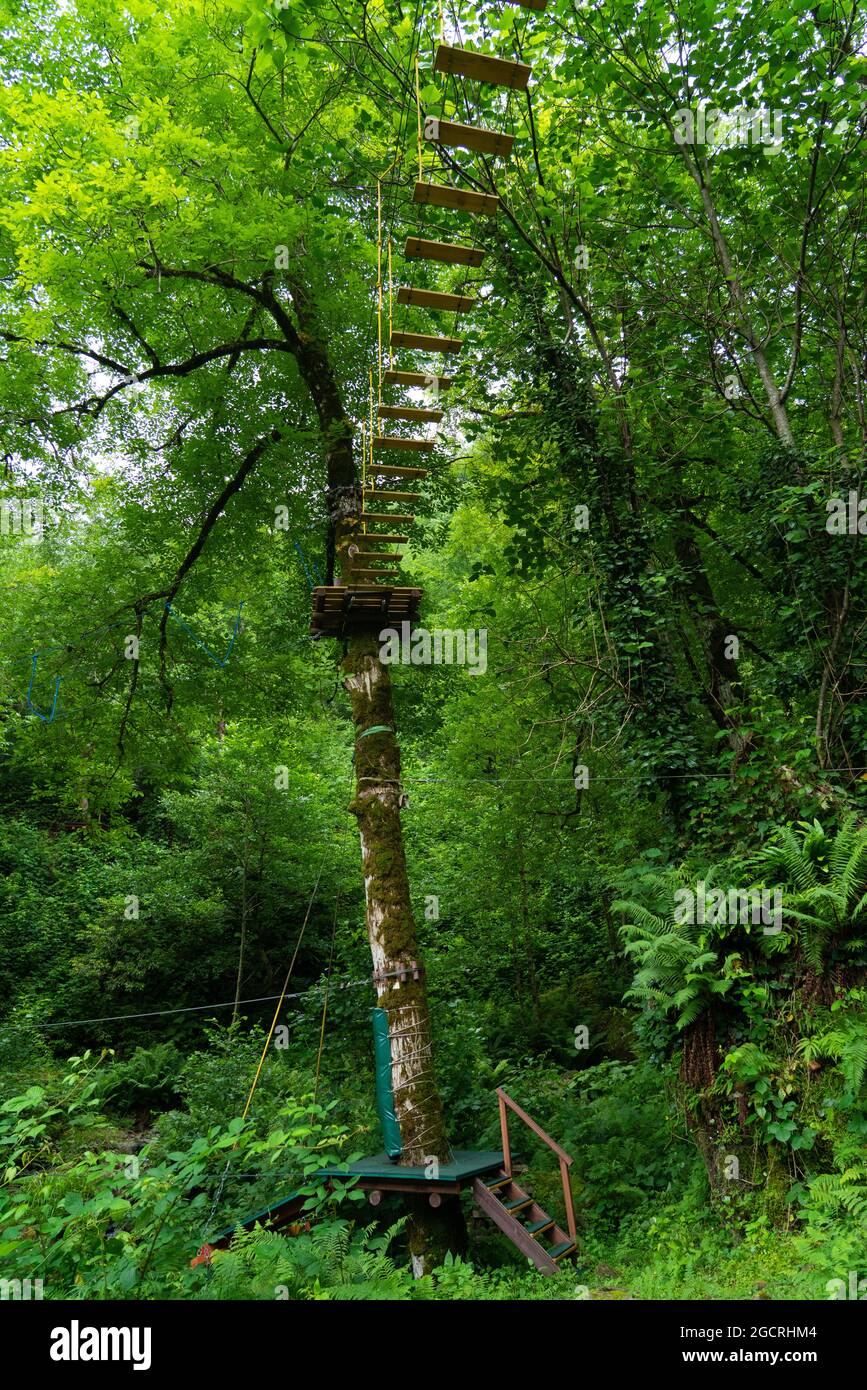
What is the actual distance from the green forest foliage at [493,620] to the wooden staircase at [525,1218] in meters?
0.28

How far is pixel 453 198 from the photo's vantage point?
18.4ft

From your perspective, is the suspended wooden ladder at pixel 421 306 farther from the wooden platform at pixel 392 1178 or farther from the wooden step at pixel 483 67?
the wooden platform at pixel 392 1178

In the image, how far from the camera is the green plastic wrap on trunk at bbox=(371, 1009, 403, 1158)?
24.5 feet

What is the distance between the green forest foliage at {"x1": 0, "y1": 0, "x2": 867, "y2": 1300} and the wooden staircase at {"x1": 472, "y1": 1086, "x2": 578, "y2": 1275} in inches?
10.8

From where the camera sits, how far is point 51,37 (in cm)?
952

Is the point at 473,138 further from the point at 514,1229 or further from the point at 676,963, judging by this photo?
the point at 514,1229

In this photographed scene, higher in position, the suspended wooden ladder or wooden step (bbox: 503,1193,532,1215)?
the suspended wooden ladder

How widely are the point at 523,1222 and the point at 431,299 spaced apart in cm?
806

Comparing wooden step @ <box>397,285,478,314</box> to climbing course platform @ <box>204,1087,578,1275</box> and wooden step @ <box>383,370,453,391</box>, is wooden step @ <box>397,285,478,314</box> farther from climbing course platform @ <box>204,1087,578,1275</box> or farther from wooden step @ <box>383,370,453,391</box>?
climbing course platform @ <box>204,1087,578,1275</box>

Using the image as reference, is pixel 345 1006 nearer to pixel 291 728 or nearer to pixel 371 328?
pixel 291 728

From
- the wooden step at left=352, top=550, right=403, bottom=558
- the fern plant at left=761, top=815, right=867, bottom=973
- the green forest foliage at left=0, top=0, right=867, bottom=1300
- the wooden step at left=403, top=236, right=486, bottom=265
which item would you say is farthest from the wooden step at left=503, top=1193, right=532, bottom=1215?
the wooden step at left=403, top=236, right=486, bottom=265
